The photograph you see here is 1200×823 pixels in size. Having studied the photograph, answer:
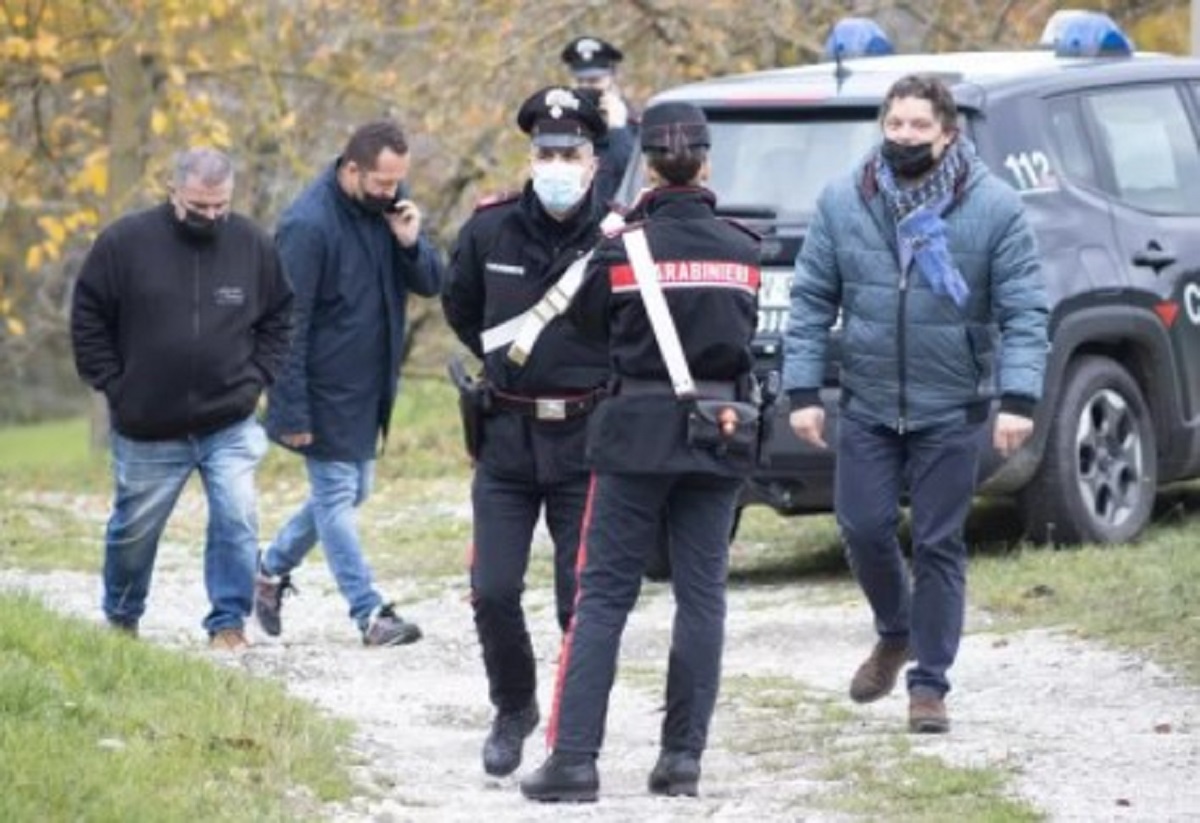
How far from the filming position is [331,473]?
12.1 metres

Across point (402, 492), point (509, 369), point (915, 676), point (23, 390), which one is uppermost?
point (509, 369)

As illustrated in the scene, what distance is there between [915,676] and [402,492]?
956 centimetres

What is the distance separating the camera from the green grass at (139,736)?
24.3 ft

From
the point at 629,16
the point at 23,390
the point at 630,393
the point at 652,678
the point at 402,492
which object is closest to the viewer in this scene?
the point at 630,393

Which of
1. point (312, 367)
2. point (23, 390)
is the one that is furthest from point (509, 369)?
point (23, 390)

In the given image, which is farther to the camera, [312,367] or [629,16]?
Result: [629,16]

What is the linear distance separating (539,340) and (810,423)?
971 mm

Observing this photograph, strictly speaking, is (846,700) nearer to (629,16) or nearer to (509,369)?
(509,369)

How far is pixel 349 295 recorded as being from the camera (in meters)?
11.8

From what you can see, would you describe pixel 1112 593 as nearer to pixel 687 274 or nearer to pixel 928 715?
→ pixel 928 715

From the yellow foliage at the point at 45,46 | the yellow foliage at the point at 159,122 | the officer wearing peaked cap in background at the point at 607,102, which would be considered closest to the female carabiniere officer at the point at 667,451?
the officer wearing peaked cap in background at the point at 607,102

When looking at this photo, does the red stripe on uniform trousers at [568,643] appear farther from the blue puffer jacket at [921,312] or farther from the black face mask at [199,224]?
the black face mask at [199,224]

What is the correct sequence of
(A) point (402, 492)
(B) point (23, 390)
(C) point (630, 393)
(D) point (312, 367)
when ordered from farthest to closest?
(B) point (23, 390) < (A) point (402, 492) < (D) point (312, 367) < (C) point (630, 393)

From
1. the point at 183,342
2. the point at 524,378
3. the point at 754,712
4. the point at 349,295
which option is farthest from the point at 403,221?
the point at 524,378
